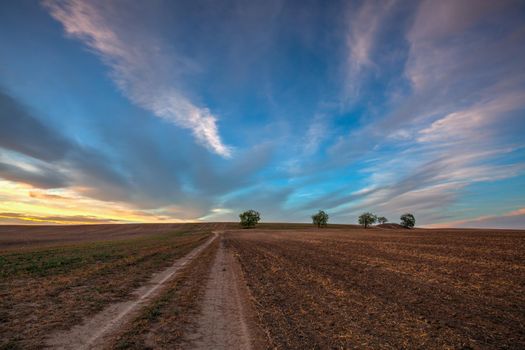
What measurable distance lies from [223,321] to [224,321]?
3 centimetres

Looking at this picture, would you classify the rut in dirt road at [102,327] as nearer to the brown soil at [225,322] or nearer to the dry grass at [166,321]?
the dry grass at [166,321]

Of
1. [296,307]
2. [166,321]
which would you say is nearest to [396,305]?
[296,307]

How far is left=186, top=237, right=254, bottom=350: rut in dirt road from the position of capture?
6617 mm

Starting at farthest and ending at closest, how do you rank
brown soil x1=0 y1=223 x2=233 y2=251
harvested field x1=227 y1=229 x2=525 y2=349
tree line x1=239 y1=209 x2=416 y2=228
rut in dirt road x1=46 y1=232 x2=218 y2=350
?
tree line x1=239 y1=209 x2=416 y2=228 → brown soil x1=0 y1=223 x2=233 y2=251 → harvested field x1=227 y1=229 x2=525 y2=349 → rut in dirt road x1=46 y1=232 x2=218 y2=350

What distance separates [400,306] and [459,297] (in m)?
2.81

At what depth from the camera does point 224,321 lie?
8281 millimetres

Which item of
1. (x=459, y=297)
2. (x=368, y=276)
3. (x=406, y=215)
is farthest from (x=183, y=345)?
(x=406, y=215)

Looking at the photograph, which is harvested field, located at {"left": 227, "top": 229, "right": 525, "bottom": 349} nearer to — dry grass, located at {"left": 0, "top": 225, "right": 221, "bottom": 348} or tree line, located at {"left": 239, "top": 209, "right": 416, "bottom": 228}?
dry grass, located at {"left": 0, "top": 225, "right": 221, "bottom": 348}

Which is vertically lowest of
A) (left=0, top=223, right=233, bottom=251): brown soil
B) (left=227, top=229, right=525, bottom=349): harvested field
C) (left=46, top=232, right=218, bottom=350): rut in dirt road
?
(left=46, top=232, right=218, bottom=350): rut in dirt road

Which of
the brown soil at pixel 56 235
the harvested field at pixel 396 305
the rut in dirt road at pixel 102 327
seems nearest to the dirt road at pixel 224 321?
the harvested field at pixel 396 305

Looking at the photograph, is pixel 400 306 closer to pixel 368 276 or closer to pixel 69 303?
pixel 368 276

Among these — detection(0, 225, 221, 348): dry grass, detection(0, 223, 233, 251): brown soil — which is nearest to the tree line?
detection(0, 223, 233, 251): brown soil

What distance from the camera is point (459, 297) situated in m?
10.3

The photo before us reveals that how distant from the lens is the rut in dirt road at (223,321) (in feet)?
21.7
